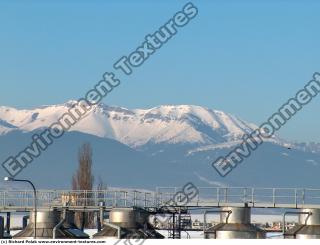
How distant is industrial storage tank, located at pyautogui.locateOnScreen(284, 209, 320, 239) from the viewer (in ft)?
237

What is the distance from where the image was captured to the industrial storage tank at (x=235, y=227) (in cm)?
7338

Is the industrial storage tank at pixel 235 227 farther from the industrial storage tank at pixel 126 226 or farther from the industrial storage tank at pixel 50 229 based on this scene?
the industrial storage tank at pixel 50 229

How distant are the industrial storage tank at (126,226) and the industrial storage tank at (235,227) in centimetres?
515

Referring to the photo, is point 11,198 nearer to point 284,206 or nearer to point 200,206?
point 200,206

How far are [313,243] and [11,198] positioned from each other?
126ft

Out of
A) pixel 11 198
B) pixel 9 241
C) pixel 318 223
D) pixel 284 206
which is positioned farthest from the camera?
pixel 11 198

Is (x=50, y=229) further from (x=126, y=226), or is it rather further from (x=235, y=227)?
(x=235, y=227)

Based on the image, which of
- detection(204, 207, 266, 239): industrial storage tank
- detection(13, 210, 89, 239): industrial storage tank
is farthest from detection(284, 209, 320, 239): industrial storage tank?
detection(13, 210, 89, 239): industrial storage tank

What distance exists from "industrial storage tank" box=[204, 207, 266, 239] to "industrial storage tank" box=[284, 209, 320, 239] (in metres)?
2.67

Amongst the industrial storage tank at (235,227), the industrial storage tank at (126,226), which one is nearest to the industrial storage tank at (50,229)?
the industrial storage tank at (126,226)

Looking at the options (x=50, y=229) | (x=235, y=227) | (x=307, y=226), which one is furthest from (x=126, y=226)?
(x=307, y=226)

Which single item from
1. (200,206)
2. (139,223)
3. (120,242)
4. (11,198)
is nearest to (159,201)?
(200,206)

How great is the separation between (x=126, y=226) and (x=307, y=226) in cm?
1411

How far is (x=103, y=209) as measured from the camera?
273 ft
